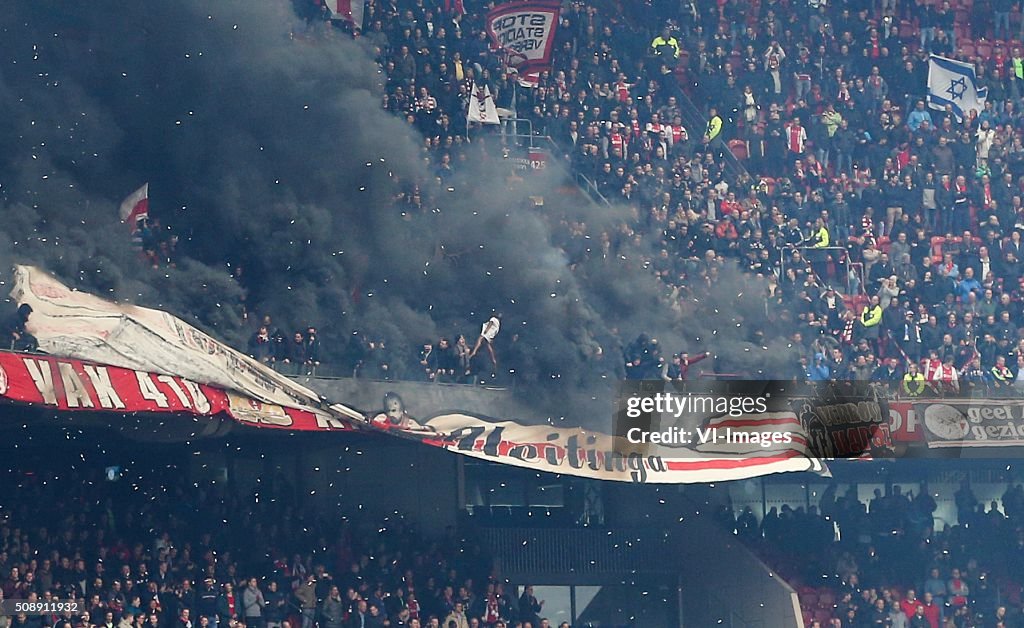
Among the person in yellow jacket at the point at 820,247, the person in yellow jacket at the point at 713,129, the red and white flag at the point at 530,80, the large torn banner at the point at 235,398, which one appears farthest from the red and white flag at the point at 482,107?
the large torn banner at the point at 235,398

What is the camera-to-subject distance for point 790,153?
2172 cm

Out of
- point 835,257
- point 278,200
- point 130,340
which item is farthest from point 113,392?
point 835,257

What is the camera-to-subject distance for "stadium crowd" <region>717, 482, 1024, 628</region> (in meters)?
17.9

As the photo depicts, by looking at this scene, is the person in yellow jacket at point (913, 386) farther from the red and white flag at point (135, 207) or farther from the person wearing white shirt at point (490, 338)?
the red and white flag at point (135, 207)

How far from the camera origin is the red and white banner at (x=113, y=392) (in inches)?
546

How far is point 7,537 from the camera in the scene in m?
15.2

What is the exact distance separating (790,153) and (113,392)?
11149mm

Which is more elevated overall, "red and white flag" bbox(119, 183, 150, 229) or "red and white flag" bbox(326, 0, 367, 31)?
"red and white flag" bbox(326, 0, 367, 31)

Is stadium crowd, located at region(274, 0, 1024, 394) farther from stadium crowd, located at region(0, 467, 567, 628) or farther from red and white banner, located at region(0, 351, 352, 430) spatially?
red and white banner, located at region(0, 351, 352, 430)

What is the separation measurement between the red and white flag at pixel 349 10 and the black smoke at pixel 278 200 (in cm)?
50

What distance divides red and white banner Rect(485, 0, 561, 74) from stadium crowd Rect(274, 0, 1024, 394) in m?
0.25

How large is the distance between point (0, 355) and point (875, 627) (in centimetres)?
1029

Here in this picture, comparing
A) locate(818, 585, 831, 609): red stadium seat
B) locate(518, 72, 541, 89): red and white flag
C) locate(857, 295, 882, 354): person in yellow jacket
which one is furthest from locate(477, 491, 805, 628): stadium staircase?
locate(518, 72, 541, 89): red and white flag

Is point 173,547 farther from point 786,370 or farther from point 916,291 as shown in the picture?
point 916,291
